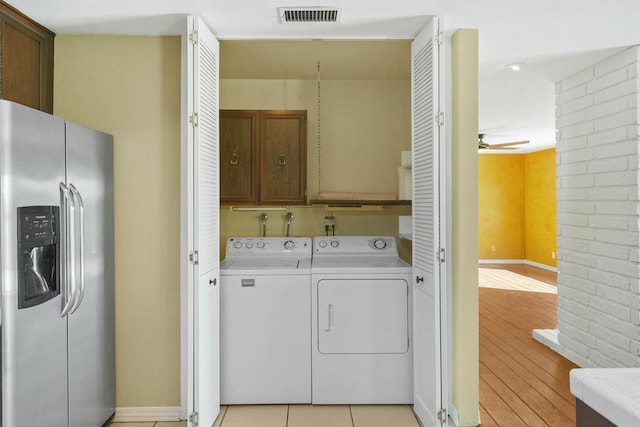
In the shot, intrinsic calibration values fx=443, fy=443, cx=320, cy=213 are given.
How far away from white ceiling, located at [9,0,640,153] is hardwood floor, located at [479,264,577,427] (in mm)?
2356

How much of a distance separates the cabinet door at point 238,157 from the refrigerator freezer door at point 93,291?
0.87 metres

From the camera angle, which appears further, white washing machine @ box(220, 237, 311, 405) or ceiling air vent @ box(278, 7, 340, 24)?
white washing machine @ box(220, 237, 311, 405)

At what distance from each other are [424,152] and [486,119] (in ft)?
11.8

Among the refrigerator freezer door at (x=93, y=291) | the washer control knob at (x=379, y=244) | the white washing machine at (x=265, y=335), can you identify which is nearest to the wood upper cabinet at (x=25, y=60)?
the refrigerator freezer door at (x=93, y=291)

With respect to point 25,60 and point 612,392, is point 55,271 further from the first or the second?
point 612,392

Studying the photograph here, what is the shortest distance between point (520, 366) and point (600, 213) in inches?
53.2

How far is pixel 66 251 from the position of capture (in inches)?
85.1

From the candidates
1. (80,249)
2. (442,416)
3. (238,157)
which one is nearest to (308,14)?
(238,157)

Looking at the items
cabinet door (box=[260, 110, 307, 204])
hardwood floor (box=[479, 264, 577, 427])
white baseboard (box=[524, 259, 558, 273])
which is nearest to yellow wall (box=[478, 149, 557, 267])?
white baseboard (box=[524, 259, 558, 273])

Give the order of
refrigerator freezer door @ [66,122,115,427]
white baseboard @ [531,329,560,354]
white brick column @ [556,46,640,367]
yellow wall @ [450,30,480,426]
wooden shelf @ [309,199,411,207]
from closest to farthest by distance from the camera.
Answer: refrigerator freezer door @ [66,122,115,427], yellow wall @ [450,30,480,426], white brick column @ [556,46,640,367], wooden shelf @ [309,199,411,207], white baseboard @ [531,329,560,354]

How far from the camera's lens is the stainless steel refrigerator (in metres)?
1.82

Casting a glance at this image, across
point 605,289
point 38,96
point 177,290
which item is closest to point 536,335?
point 605,289

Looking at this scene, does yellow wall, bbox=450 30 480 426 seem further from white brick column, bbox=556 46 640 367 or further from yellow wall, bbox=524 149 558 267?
yellow wall, bbox=524 149 558 267

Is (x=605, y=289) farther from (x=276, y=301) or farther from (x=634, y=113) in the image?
(x=276, y=301)
